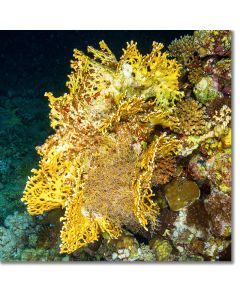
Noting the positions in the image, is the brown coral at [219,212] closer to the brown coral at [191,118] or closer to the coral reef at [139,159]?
the coral reef at [139,159]

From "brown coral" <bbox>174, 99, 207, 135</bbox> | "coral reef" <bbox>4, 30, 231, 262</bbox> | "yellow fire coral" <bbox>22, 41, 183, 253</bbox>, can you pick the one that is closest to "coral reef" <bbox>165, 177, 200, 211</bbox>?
"coral reef" <bbox>4, 30, 231, 262</bbox>

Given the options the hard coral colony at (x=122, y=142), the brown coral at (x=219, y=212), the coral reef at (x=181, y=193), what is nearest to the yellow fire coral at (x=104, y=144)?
the hard coral colony at (x=122, y=142)

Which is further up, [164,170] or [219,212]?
[164,170]

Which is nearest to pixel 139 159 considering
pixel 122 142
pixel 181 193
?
pixel 122 142

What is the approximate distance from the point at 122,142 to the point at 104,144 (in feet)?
0.50

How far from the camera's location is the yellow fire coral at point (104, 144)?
2645mm

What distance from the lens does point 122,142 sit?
278cm

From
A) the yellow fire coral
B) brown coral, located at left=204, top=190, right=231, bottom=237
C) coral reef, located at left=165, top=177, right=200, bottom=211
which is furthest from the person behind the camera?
coral reef, located at left=165, top=177, right=200, bottom=211

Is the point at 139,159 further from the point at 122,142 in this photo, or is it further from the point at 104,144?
the point at 104,144

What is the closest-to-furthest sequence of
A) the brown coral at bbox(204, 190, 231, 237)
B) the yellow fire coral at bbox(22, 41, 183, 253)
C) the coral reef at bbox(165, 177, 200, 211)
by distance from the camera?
the yellow fire coral at bbox(22, 41, 183, 253)
the brown coral at bbox(204, 190, 231, 237)
the coral reef at bbox(165, 177, 200, 211)

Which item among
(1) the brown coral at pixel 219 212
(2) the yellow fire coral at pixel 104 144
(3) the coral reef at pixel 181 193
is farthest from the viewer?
(3) the coral reef at pixel 181 193

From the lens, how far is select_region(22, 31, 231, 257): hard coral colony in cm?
265

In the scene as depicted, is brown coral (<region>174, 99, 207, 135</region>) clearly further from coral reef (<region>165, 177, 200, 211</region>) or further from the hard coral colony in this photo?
coral reef (<region>165, 177, 200, 211</region>)
